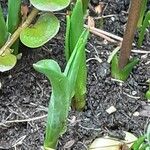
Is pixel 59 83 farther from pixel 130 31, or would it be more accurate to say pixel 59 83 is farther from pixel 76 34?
pixel 130 31

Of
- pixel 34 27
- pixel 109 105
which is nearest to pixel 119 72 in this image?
pixel 109 105

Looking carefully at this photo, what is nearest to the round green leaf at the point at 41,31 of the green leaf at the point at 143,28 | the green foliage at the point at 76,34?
the green foliage at the point at 76,34

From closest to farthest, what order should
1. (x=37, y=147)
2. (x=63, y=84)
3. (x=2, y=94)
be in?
(x=63, y=84) → (x=37, y=147) → (x=2, y=94)

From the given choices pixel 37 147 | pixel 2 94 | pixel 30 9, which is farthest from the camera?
pixel 30 9

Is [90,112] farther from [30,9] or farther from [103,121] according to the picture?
[30,9]

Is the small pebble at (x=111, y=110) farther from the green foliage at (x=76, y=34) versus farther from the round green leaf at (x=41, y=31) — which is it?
the round green leaf at (x=41, y=31)

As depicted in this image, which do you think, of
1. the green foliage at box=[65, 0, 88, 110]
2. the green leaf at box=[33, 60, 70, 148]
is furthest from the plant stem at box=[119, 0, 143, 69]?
the green leaf at box=[33, 60, 70, 148]

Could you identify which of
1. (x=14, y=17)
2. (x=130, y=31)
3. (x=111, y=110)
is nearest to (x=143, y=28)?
(x=130, y=31)
